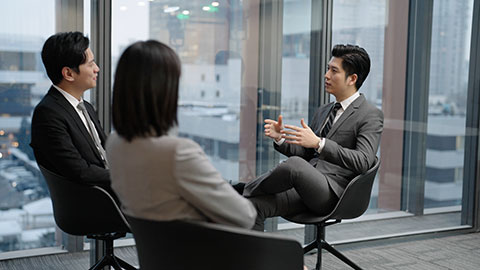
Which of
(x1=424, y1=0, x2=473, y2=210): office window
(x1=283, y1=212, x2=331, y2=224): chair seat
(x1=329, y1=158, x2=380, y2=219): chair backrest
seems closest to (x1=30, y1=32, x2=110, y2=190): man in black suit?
(x1=283, y1=212, x2=331, y2=224): chair seat

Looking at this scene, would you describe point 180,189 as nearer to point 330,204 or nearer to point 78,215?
point 78,215

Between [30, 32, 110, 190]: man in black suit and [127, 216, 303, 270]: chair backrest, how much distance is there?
91 cm

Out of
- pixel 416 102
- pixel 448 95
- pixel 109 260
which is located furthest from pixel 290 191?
pixel 448 95

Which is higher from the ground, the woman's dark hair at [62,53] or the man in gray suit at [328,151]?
the woman's dark hair at [62,53]

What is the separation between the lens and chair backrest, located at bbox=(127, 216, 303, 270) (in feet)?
4.83

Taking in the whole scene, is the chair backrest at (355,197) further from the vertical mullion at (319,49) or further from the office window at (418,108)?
the office window at (418,108)

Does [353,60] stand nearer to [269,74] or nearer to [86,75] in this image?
[269,74]

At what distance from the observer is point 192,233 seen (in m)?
1.47

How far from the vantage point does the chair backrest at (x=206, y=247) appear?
1472 millimetres

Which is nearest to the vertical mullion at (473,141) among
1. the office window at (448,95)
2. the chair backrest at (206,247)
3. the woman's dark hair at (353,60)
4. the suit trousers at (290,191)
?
the office window at (448,95)

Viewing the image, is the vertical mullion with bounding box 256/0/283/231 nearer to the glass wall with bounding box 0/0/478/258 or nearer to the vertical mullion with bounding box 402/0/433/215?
the glass wall with bounding box 0/0/478/258

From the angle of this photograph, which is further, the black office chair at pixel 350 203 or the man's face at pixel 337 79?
the man's face at pixel 337 79

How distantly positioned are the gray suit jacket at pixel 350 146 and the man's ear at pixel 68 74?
1.16 m

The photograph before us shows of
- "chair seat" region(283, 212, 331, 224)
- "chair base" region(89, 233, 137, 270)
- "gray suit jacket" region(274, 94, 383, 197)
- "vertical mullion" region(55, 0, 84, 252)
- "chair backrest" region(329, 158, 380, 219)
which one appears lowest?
"chair base" region(89, 233, 137, 270)
